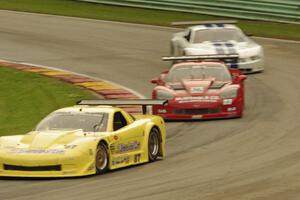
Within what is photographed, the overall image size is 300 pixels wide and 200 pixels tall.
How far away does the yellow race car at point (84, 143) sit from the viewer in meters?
14.0

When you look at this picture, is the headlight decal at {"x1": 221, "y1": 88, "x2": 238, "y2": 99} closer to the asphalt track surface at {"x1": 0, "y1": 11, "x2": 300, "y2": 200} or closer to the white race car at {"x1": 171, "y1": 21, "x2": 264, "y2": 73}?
the asphalt track surface at {"x1": 0, "y1": 11, "x2": 300, "y2": 200}

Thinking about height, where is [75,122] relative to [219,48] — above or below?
above

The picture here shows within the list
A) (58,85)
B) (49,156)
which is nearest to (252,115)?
(58,85)

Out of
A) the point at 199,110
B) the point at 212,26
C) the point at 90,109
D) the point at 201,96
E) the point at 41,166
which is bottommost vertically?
the point at 199,110

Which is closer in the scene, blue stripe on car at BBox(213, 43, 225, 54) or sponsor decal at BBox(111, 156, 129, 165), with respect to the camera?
sponsor decal at BBox(111, 156, 129, 165)

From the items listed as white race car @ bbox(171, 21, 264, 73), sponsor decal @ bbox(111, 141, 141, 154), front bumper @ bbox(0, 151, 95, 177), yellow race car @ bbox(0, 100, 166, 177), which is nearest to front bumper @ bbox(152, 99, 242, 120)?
yellow race car @ bbox(0, 100, 166, 177)

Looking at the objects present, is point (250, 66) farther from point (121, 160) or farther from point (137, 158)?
point (121, 160)

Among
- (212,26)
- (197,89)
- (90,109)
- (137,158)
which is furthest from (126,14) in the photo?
(137,158)

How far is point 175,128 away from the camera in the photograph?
1955 centimetres

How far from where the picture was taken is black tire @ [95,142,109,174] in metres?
14.4

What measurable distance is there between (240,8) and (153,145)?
65.2 feet

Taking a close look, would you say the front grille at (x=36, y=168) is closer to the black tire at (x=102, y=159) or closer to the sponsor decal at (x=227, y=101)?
the black tire at (x=102, y=159)

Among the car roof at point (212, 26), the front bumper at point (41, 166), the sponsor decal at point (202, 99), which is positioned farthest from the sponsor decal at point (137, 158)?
the car roof at point (212, 26)

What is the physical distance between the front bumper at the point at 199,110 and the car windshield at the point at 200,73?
3.73ft
